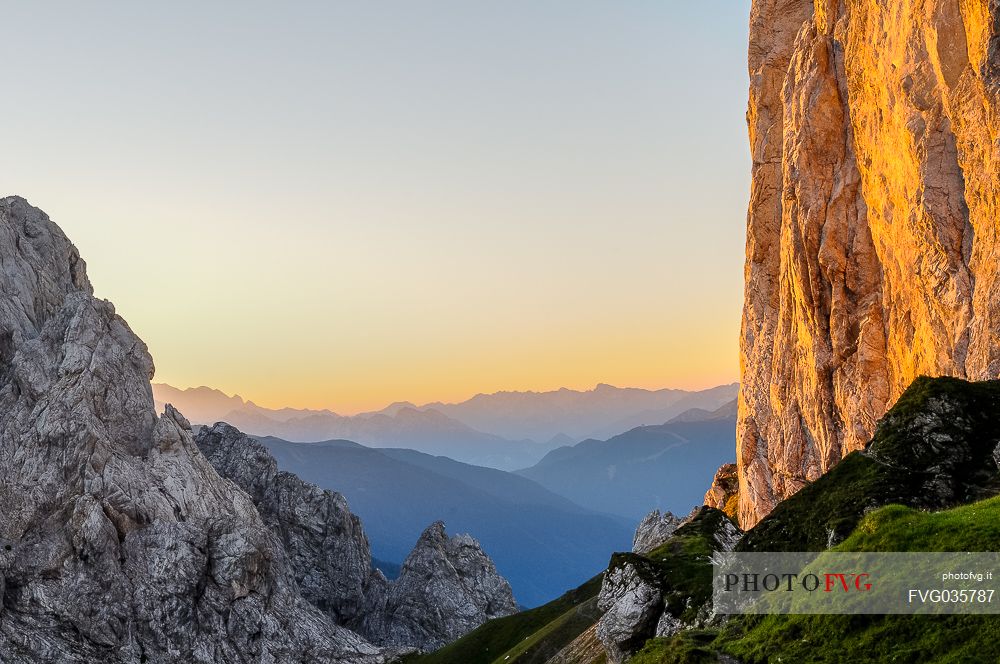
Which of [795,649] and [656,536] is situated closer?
[795,649]

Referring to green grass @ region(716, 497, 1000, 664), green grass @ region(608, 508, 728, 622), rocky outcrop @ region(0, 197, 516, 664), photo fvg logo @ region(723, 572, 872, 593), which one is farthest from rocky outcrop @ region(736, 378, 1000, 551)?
rocky outcrop @ region(0, 197, 516, 664)

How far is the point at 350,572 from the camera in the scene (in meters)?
188

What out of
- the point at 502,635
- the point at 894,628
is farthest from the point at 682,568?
the point at 502,635

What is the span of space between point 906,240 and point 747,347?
4347cm

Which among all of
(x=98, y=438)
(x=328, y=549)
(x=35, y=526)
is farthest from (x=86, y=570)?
(x=328, y=549)

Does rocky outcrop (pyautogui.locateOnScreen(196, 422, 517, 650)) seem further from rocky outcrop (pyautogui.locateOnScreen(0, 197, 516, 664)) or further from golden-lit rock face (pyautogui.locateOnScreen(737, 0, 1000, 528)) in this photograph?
golden-lit rock face (pyautogui.locateOnScreen(737, 0, 1000, 528))

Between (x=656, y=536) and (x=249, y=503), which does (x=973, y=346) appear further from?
(x=249, y=503)

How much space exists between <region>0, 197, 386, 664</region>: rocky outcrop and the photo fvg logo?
365 ft

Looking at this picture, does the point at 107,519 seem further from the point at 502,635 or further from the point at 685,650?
the point at 685,650

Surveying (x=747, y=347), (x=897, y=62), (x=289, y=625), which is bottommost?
(x=289, y=625)

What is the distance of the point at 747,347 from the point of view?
3949 inches

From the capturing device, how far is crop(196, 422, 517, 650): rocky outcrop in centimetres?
18038

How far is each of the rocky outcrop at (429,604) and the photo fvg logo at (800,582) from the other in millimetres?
150422

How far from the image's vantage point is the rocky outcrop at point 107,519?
120 m
